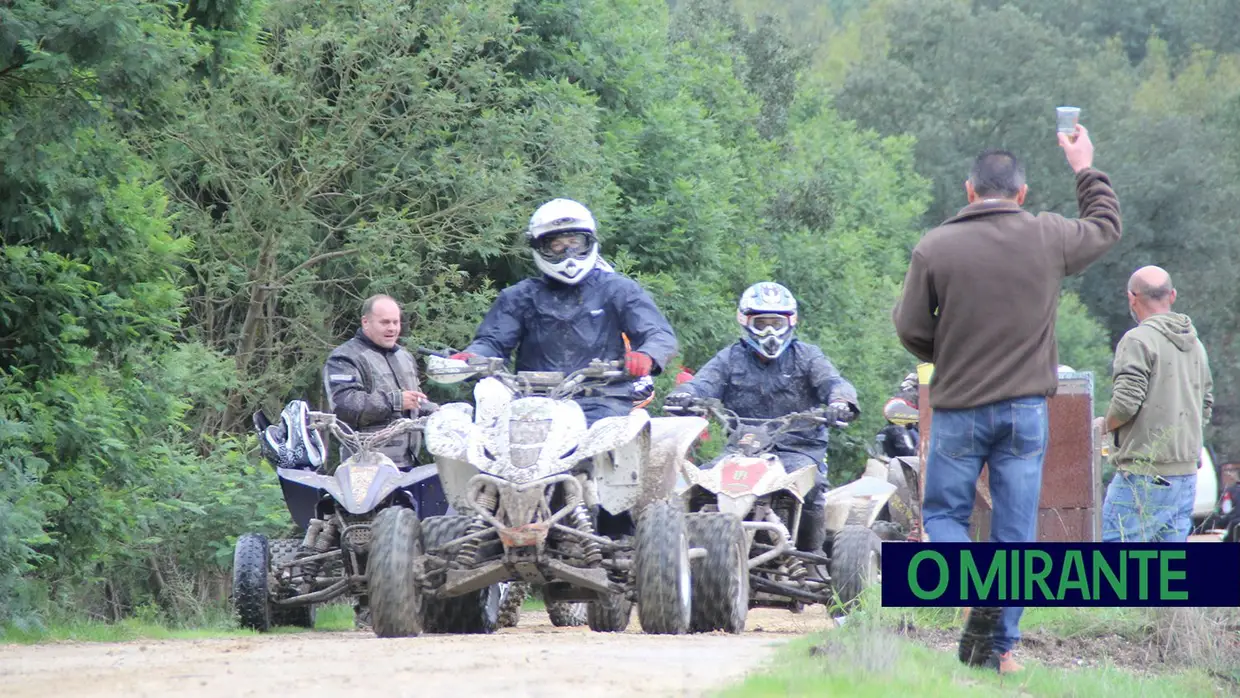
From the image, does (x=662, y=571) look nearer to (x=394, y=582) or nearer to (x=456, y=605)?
(x=394, y=582)

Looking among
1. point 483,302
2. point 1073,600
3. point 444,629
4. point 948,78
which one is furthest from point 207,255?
point 948,78

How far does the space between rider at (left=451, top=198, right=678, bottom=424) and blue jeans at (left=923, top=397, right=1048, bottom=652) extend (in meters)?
3.74

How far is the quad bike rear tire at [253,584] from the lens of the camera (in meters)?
12.5

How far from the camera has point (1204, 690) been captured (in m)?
8.55

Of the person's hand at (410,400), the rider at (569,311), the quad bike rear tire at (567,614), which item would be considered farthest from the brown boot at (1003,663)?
the person's hand at (410,400)

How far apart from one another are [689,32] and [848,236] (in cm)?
535

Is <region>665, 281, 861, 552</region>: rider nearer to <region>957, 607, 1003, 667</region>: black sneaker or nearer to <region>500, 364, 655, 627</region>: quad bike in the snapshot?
<region>500, 364, 655, 627</region>: quad bike

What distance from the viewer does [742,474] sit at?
12477mm

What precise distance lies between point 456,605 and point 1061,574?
417 cm

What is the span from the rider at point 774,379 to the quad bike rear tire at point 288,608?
257 cm

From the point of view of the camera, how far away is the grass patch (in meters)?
6.90

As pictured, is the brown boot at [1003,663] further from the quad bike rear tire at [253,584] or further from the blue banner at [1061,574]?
the quad bike rear tire at [253,584]

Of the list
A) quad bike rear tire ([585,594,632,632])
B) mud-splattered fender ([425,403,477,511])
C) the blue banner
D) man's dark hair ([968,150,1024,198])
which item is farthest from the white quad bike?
man's dark hair ([968,150,1024,198])

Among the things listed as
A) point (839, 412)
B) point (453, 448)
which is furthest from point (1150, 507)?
point (453, 448)
